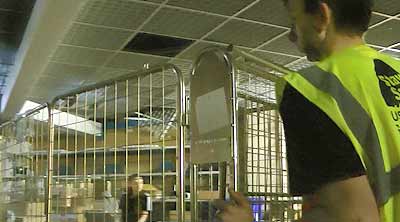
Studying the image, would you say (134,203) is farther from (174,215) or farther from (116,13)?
(116,13)

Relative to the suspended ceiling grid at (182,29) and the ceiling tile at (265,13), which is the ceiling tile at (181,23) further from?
the ceiling tile at (265,13)

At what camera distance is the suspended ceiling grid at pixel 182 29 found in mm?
4504

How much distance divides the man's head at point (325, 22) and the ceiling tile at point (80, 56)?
5.12m

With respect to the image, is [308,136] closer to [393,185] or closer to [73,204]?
[393,185]

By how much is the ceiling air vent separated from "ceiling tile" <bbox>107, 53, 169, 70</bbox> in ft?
0.55

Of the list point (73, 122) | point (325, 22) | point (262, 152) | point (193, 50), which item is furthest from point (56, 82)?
point (325, 22)

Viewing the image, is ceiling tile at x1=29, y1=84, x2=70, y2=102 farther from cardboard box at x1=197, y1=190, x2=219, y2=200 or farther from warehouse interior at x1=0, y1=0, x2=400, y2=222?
cardboard box at x1=197, y1=190, x2=219, y2=200

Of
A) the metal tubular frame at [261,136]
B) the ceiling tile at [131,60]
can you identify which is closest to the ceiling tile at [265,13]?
the ceiling tile at [131,60]

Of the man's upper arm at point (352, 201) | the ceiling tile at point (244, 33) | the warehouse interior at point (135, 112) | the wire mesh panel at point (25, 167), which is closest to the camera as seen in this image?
the man's upper arm at point (352, 201)

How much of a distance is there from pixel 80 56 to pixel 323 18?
5.49 metres

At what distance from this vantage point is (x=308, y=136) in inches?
28.1

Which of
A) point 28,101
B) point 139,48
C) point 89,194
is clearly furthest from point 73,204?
point 28,101

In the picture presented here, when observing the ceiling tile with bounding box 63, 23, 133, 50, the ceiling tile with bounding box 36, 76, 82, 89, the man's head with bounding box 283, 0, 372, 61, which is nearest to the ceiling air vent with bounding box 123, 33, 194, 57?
the ceiling tile with bounding box 63, 23, 133, 50

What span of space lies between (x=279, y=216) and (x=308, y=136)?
3.94ft
